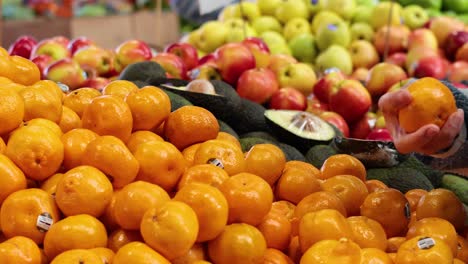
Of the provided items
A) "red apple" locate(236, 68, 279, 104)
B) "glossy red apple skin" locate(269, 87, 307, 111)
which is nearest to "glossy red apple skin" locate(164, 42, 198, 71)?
"red apple" locate(236, 68, 279, 104)

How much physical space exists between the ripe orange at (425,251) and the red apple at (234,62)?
5.60 feet

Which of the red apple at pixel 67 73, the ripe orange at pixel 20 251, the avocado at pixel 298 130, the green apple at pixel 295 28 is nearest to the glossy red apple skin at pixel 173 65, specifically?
the red apple at pixel 67 73

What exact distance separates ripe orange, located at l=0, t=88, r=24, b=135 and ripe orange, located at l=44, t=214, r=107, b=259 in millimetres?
279

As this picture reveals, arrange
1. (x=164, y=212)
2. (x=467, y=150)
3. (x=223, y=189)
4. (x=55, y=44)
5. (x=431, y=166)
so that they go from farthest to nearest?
(x=55, y=44), (x=431, y=166), (x=467, y=150), (x=223, y=189), (x=164, y=212)

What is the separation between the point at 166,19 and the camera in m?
6.96

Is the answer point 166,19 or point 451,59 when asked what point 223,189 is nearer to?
point 451,59

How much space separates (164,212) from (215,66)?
6.05 feet

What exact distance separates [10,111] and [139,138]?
0.27 meters

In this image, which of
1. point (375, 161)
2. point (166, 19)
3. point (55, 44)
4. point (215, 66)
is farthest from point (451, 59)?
point (166, 19)

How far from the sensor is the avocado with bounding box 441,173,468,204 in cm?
179

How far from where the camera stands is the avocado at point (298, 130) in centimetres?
217

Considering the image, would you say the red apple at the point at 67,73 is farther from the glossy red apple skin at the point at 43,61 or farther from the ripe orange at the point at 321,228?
the ripe orange at the point at 321,228

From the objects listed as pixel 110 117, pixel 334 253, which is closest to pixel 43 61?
pixel 110 117

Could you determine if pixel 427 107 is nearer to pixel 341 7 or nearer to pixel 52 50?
pixel 52 50
